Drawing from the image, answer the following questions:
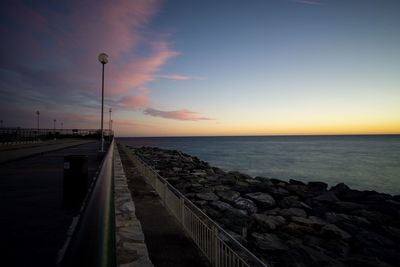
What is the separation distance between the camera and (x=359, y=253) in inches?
342

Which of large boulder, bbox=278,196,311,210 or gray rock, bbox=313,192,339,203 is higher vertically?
large boulder, bbox=278,196,311,210

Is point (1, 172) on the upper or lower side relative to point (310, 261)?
upper

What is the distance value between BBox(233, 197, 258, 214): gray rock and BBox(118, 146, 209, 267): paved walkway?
15.7 feet

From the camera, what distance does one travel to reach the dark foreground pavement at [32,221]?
4570 mm

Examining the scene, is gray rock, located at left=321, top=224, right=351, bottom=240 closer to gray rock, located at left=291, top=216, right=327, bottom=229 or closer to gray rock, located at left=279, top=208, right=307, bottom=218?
gray rock, located at left=291, top=216, right=327, bottom=229

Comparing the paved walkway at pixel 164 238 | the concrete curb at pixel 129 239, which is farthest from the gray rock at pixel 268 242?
the concrete curb at pixel 129 239

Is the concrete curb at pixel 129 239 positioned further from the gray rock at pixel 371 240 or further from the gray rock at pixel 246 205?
the gray rock at pixel 371 240

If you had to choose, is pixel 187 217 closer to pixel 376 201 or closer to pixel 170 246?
pixel 170 246

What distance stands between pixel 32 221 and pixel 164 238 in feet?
10.2

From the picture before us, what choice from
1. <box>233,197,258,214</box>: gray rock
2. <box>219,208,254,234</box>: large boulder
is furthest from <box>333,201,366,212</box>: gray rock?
<box>219,208,254,234</box>: large boulder

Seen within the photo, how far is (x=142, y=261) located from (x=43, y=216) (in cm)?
336

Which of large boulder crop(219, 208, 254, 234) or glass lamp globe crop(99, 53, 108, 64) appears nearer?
large boulder crop(219, 208, 254, 234)

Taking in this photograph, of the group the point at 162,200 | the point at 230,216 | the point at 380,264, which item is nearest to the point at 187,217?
the point at 162,200

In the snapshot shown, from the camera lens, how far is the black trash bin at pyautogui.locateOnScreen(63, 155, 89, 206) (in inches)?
267
